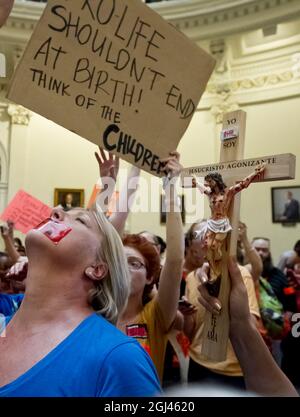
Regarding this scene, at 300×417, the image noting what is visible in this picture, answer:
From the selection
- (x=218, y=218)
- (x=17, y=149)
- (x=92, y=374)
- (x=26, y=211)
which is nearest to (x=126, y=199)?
(x=218, y=218)

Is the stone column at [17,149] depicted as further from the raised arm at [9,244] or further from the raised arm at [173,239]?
the raised arm at [173,239]

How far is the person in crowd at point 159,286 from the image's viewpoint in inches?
67.9

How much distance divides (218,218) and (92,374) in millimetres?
631

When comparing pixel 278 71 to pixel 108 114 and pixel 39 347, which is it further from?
pixel 39 347

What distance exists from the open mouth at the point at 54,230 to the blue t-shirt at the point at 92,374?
0.34 metres

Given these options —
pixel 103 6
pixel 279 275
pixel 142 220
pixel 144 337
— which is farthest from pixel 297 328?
pixel 142 220

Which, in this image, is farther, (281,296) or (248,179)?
(281,296)

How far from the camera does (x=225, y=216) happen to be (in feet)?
4.51

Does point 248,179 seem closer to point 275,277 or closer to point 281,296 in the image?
point 281,296

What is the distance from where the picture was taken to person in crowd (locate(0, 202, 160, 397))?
1.00m

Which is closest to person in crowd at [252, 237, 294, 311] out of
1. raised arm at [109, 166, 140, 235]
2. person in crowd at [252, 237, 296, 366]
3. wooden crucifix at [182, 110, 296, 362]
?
person in crowd at [252, 237, 296, 366]

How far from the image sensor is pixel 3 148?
9406 millimetres

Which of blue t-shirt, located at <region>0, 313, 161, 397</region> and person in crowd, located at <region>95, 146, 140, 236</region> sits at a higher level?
person in crowd, located at <region>95, 146, 140, 236</region>

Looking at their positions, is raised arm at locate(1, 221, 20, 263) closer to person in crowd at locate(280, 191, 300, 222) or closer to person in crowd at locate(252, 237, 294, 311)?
person in crowd at locate(252, 237, 294, 311)
